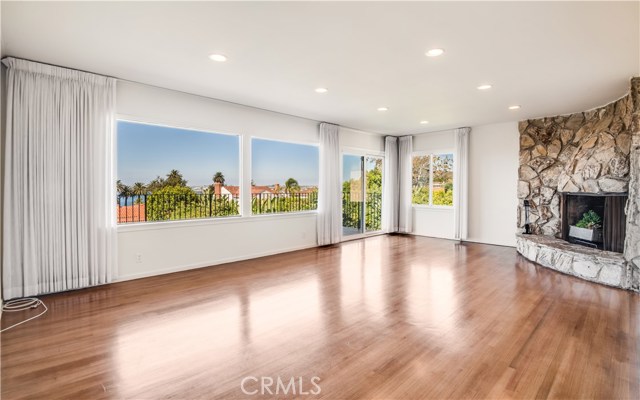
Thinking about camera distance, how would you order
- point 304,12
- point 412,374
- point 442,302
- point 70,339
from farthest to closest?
1. point 442,302
2. point 70,339
3. point 304,12
4. point 412,374

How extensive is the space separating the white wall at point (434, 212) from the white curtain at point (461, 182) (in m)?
0.34

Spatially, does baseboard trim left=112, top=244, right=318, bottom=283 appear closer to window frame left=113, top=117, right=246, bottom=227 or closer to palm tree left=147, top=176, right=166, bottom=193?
window frame left=113, top=117, right=246, bottom=227

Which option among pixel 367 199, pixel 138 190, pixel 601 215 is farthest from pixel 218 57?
pixel 601 215

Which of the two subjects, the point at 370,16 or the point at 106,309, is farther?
the point at 106,309

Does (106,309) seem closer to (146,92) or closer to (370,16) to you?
(146,92)

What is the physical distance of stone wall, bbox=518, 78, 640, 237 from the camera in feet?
14.9

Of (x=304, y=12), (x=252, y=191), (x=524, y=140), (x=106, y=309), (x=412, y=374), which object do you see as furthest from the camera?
(x=524, y=140)

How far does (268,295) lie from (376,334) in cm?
147

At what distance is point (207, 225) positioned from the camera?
5.09 metres

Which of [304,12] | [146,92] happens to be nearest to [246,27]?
[304,12]

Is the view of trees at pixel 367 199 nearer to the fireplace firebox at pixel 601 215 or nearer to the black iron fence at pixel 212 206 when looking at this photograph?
the black iron fence at pixel 212 206

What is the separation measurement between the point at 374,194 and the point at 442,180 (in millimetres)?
1725

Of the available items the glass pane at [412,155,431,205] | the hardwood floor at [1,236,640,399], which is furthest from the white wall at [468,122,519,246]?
the hardwood floor at [1,236,640,399]

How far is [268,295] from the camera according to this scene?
3.76 metres
